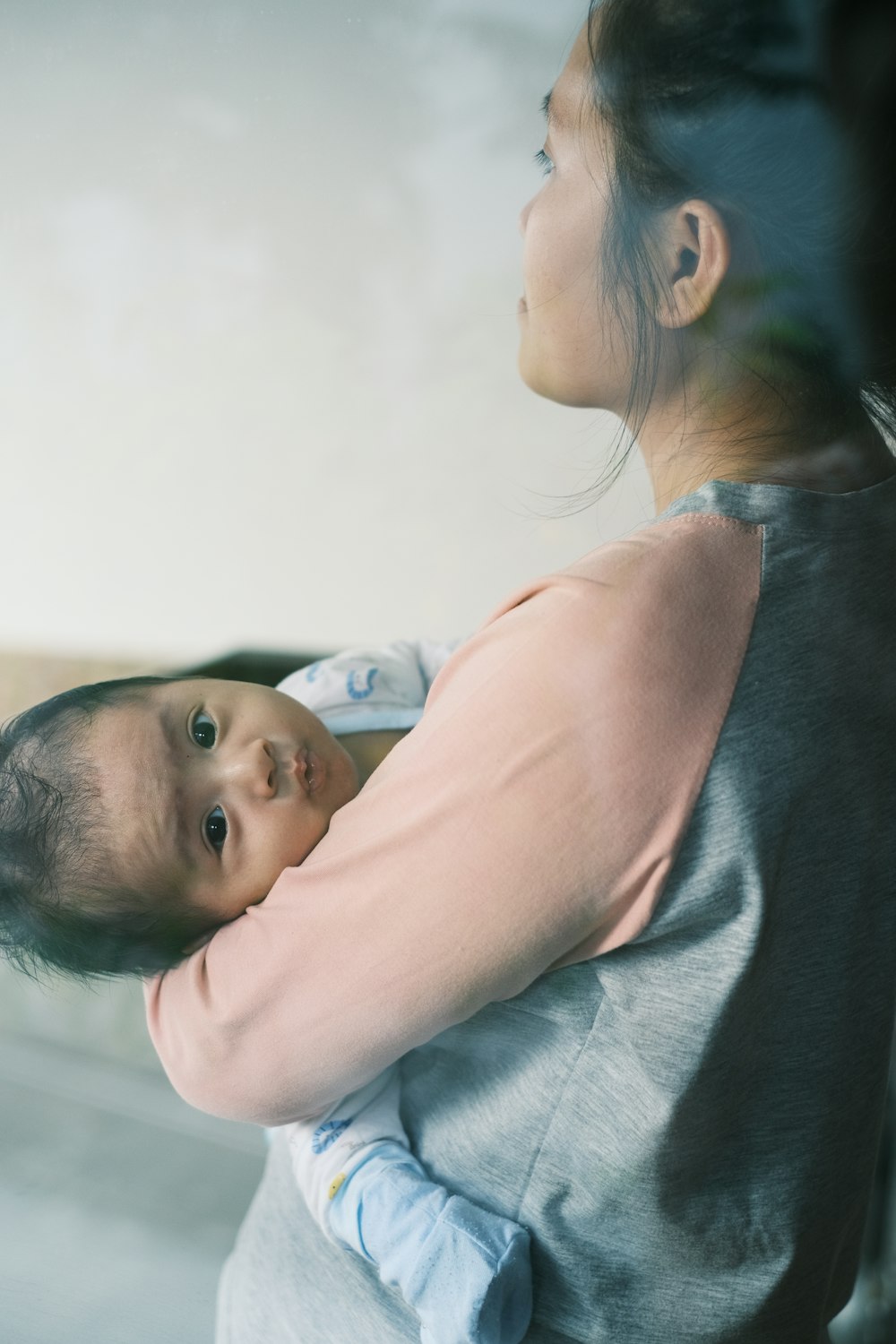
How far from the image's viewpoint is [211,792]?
588mm

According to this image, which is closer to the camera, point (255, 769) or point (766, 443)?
point (766, 443)

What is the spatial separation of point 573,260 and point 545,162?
0.07 metres

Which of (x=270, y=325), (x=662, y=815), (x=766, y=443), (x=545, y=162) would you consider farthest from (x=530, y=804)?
(x=270, y=325)

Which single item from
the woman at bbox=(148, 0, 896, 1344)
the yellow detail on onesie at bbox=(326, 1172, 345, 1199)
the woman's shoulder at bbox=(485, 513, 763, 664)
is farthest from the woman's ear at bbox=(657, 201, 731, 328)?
the yellow detail on onesie at bbox=(326, 1172, 345, 1199)

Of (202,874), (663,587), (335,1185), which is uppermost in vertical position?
(663,587)

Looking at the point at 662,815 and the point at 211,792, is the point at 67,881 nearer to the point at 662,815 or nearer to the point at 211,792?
the point at 211,792

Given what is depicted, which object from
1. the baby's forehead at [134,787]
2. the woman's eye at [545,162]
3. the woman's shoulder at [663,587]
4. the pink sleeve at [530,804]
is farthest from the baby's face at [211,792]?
the woman's eye at [545,162]

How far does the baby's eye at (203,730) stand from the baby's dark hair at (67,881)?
6cm

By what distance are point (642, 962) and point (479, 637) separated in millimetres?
161

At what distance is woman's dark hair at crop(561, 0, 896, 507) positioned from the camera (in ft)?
1.38

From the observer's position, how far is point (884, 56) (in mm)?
434

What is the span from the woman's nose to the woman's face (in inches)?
10.3

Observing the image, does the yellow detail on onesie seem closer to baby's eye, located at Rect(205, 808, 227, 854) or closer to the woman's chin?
baby's eye, located at Rect(205, 808, 227, 854)

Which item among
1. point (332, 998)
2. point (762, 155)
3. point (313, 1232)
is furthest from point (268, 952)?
point (762, 155)
